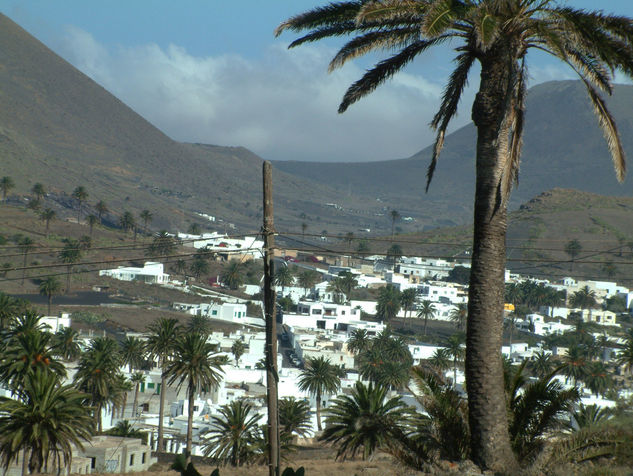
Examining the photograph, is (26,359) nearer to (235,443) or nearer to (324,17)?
(235,443)

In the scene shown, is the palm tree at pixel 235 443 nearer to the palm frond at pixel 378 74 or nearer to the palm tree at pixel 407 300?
the palm frond at pixel 378 74

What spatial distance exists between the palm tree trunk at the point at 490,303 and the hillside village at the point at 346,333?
2877 cm

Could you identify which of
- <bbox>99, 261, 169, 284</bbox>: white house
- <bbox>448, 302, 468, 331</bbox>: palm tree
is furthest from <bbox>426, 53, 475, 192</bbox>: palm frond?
<bbox>99, 261, 169, 284</bbox>: white house

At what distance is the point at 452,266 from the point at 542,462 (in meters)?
176

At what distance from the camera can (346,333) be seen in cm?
10900

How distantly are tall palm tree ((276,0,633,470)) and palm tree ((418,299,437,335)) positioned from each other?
359ft

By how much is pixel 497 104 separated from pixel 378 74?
3.12 m

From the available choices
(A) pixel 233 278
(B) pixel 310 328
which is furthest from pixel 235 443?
(A) pixel 233 278

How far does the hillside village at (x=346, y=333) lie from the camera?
66375 millimetres

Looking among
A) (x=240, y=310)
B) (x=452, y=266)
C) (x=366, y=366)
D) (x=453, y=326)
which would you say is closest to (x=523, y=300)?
(x=453, y=326)

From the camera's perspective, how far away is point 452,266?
188 m

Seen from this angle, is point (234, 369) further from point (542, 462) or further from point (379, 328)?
point (542, 462)

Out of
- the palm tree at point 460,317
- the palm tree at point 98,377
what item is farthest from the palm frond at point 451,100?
the palm tree at point 460,317

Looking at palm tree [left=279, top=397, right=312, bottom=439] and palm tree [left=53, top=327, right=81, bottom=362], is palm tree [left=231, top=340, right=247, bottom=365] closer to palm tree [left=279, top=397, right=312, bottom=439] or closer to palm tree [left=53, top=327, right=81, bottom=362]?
palm tree [left=53, top=327, right=81, bottom=362]
